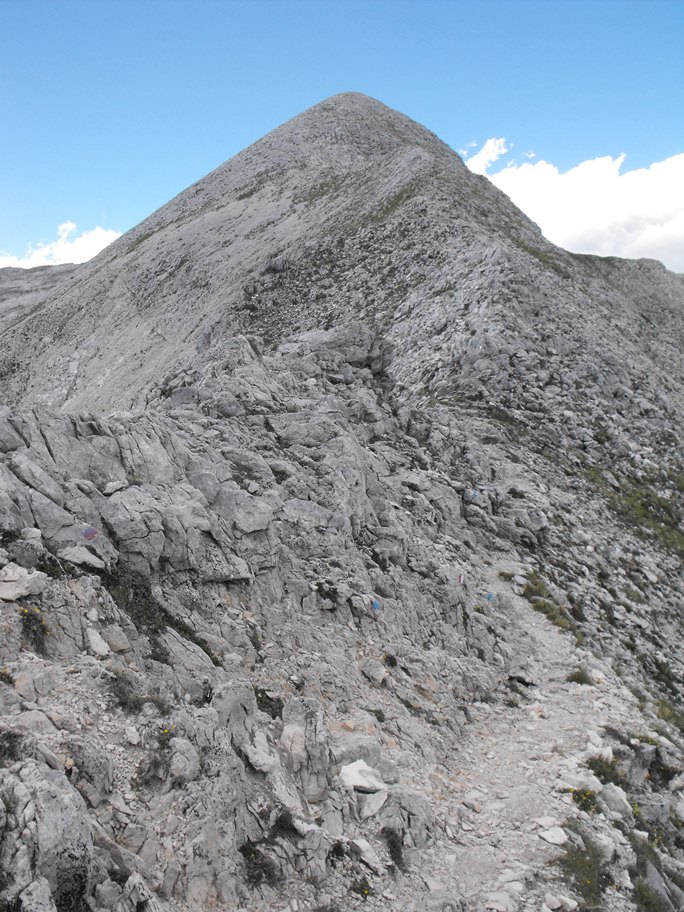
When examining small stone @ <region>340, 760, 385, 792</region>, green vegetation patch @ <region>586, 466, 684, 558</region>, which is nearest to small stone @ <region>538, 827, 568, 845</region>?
small stone @ <region>340, 760, 385, 792</region>

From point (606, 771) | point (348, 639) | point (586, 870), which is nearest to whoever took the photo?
point (586, 870)

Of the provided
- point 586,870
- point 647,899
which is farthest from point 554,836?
point 647,899

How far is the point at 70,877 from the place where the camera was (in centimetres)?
668

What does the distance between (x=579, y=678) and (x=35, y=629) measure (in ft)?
44.6

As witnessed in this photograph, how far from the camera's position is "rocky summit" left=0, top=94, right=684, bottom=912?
8594 millimetres

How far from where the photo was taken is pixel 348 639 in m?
14.7

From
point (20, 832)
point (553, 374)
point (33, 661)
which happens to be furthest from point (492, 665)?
point (553, 374)

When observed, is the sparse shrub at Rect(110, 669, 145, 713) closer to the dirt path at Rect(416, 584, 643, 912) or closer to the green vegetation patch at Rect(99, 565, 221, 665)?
the green vegetation patch at Rect(99, 565, 221, 665)

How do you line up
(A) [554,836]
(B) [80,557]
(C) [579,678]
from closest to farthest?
(B) [80,557], (A) [554,836], (C) [579,678]

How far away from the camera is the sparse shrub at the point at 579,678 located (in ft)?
55.4

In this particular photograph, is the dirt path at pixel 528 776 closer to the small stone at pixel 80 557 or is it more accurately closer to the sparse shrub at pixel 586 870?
the sparse shrub at pixel 586 870

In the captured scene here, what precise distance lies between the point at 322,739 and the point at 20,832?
5571 millimetres

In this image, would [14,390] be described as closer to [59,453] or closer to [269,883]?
[59,453]

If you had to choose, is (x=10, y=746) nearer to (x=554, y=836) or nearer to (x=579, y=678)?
(x=554, y=836)
